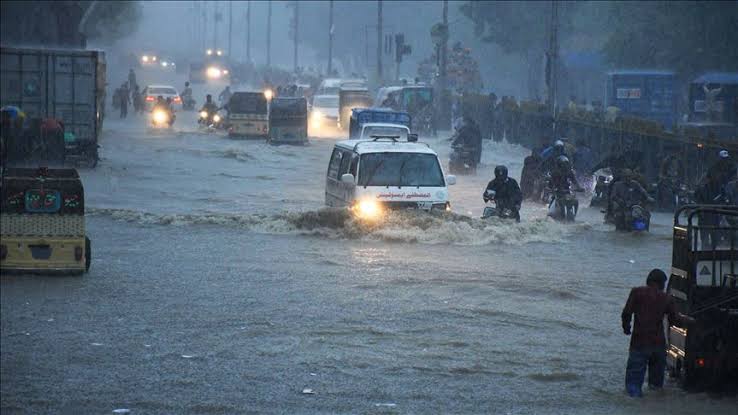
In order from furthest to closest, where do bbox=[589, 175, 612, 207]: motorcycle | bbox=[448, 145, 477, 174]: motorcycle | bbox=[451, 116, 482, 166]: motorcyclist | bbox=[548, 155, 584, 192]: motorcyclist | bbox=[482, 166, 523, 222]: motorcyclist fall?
bbox=[451, 116, 482, 166]: motorcyclist, bbox=[448, 145, 477, 174]: motorcycle, bbox=[589, 175, 612, 207]: motorcycle, bbox=[548, 155, 584, 192]: motorcyclist, bbox=[482, 166, 523, 222]: motorcyclist

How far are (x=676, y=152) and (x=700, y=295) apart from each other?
1727 centimetres

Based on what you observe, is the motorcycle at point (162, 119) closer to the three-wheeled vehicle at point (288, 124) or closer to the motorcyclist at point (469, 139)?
the three-wheeled vehicle at point (288, 124)

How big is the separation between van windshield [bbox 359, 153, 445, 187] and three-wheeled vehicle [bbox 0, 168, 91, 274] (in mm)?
5806

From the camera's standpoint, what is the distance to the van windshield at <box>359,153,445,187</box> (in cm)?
2098

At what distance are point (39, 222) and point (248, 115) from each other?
109ft

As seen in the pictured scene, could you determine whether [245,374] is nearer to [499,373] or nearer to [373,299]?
[499,373]

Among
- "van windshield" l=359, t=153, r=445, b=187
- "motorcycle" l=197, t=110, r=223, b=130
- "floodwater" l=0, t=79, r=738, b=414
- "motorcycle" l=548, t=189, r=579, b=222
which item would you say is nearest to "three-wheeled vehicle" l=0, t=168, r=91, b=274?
"floodwater" l=0, t=79, r=738, b=414

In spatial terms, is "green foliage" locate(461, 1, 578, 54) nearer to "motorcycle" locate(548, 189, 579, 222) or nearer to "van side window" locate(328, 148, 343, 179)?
"motorcycle" locate(548, 189, 579, 222)

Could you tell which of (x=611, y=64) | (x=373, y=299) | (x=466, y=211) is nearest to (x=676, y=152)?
(x=466, y=211)

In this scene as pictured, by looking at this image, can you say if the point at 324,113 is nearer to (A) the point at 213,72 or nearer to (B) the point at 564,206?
(B) the point at 564,206

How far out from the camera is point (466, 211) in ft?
88.7

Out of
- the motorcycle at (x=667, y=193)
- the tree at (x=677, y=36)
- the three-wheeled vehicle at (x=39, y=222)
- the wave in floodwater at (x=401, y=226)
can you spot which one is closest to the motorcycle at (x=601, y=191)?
the motorcycle at (x=667, y=193)

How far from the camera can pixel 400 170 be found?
2116cm

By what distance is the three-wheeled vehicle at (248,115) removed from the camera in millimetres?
49156
